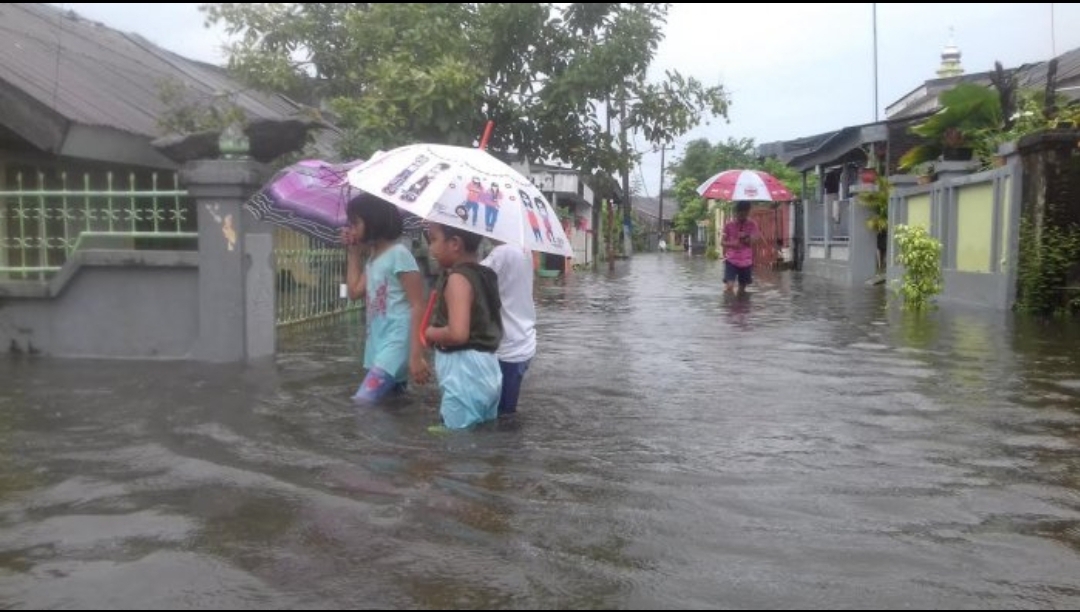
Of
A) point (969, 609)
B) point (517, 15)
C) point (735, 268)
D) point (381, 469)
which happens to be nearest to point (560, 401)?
point (381, 469)

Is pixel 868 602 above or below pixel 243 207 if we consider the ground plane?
below

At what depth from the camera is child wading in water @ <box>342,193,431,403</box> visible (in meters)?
6.10

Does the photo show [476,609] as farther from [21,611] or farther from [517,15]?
[517,15]

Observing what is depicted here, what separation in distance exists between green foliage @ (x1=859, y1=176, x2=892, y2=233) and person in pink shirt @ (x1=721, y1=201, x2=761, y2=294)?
512 centimetres

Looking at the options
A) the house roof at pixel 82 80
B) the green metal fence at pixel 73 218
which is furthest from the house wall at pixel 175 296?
the house roof at pixel 82 80

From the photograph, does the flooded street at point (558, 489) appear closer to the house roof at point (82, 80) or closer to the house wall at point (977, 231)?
the house roof at point (82, 80)

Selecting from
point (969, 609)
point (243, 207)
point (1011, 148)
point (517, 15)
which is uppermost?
point (517, 15)

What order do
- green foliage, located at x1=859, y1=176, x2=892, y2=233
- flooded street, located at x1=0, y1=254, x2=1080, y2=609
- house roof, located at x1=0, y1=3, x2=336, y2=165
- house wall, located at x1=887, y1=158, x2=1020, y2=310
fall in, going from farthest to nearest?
green foliage, located at x1=859, y1=176, x2=892, y2=233
house wall, located at x1=887, y1=158, x2=1020, y2=310
house roof, located at x1=0, y1=3, x2=336, y2=165
flooded street, located at x1=0, y1=254, x2=1080, y2=609

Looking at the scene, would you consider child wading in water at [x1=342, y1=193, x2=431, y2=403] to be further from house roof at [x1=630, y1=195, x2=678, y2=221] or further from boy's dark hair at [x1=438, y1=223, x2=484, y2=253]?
house roof at [x1=630, y1=195, x2=678, y2=221]

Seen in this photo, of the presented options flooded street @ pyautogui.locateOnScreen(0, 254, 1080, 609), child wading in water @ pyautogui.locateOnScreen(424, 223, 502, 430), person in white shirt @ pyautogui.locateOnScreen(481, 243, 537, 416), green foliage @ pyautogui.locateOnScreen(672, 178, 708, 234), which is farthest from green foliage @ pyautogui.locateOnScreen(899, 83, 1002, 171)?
green foliage @ pyautogui.locateOnScreen(672, 178, 708, 234)

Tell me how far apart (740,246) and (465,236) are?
10.4 metres

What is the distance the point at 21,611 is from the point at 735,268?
1337 cm

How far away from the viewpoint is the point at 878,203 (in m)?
19.9

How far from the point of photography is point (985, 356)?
28.3 feet
